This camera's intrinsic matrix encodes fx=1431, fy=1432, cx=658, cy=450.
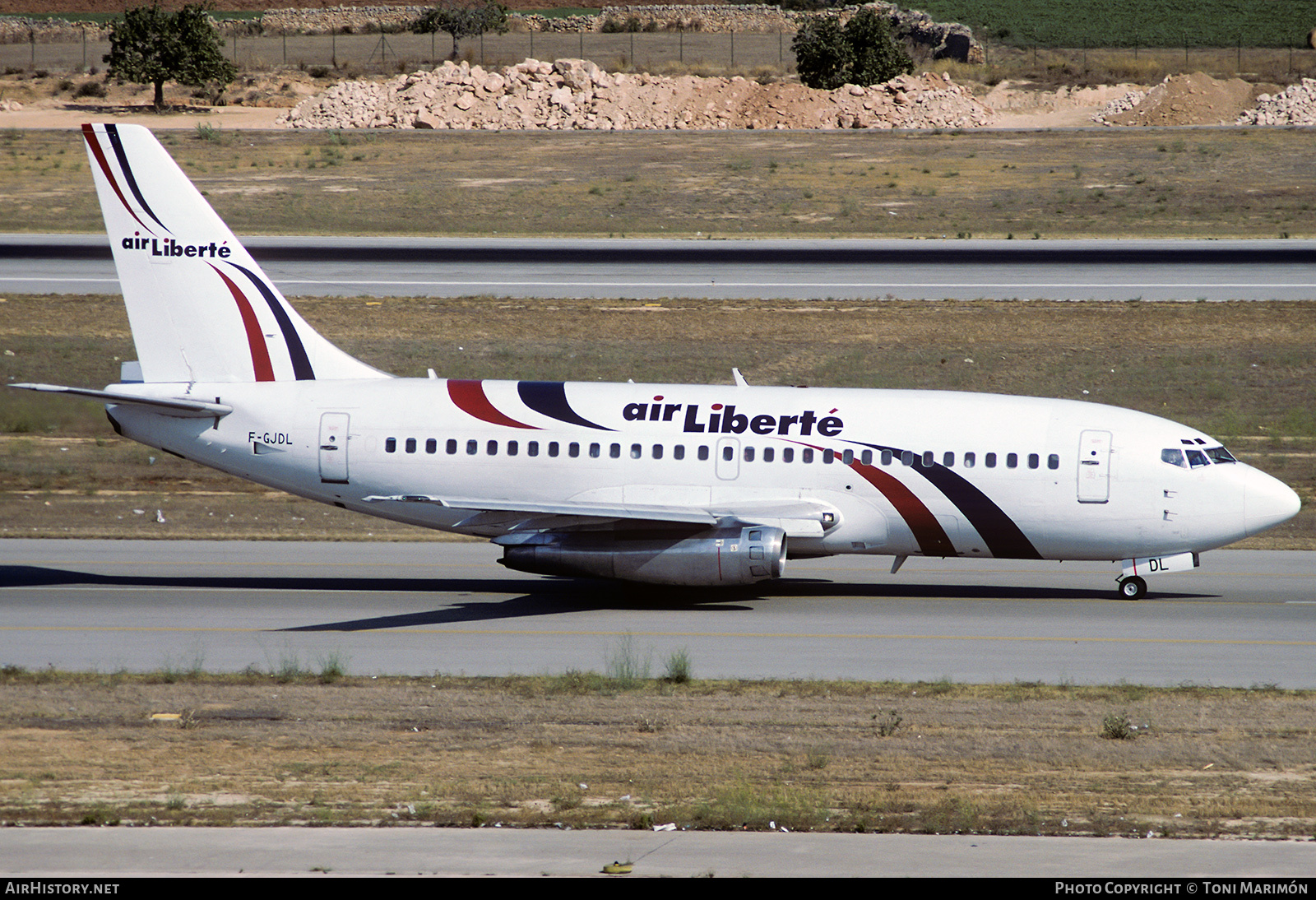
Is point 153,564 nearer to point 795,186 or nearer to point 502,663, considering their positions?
point 502,663

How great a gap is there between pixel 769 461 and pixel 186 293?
11872 millimetres

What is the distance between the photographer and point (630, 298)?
165 feet

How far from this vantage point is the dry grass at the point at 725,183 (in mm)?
66062

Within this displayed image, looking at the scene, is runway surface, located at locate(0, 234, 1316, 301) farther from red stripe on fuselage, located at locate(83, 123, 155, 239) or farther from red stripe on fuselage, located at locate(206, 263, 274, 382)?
red stripe on fuselage, located at locate(206, 263, 274, 382)

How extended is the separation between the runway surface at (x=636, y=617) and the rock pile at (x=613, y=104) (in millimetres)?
60557

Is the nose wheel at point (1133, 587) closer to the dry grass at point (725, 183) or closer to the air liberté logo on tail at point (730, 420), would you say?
the air liberté logo on tail at point (730, 420)

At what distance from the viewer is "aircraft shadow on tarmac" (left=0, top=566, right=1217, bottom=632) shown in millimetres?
26562

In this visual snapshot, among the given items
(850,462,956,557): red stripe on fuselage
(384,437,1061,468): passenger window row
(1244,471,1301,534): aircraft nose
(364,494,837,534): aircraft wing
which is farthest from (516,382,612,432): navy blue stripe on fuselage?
(1244,471,1301,534): aircraft nose

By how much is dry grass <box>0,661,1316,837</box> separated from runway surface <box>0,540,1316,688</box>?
140 cm

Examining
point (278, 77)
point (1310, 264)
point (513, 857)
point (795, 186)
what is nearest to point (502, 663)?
point (513, 857)

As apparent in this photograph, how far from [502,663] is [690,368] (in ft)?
76.5

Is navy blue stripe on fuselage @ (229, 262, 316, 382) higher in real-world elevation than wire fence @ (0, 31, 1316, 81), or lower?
lower

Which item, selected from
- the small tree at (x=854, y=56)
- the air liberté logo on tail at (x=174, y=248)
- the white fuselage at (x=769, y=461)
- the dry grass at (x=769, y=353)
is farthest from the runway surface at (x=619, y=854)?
the small tree at (x=854, y=56)

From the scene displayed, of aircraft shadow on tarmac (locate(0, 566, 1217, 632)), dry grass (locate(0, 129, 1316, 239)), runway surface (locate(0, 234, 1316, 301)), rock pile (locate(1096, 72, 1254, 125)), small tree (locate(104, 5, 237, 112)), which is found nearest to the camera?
aircraft shadow on tarmac (locate(0, 566, 1217, 632))
